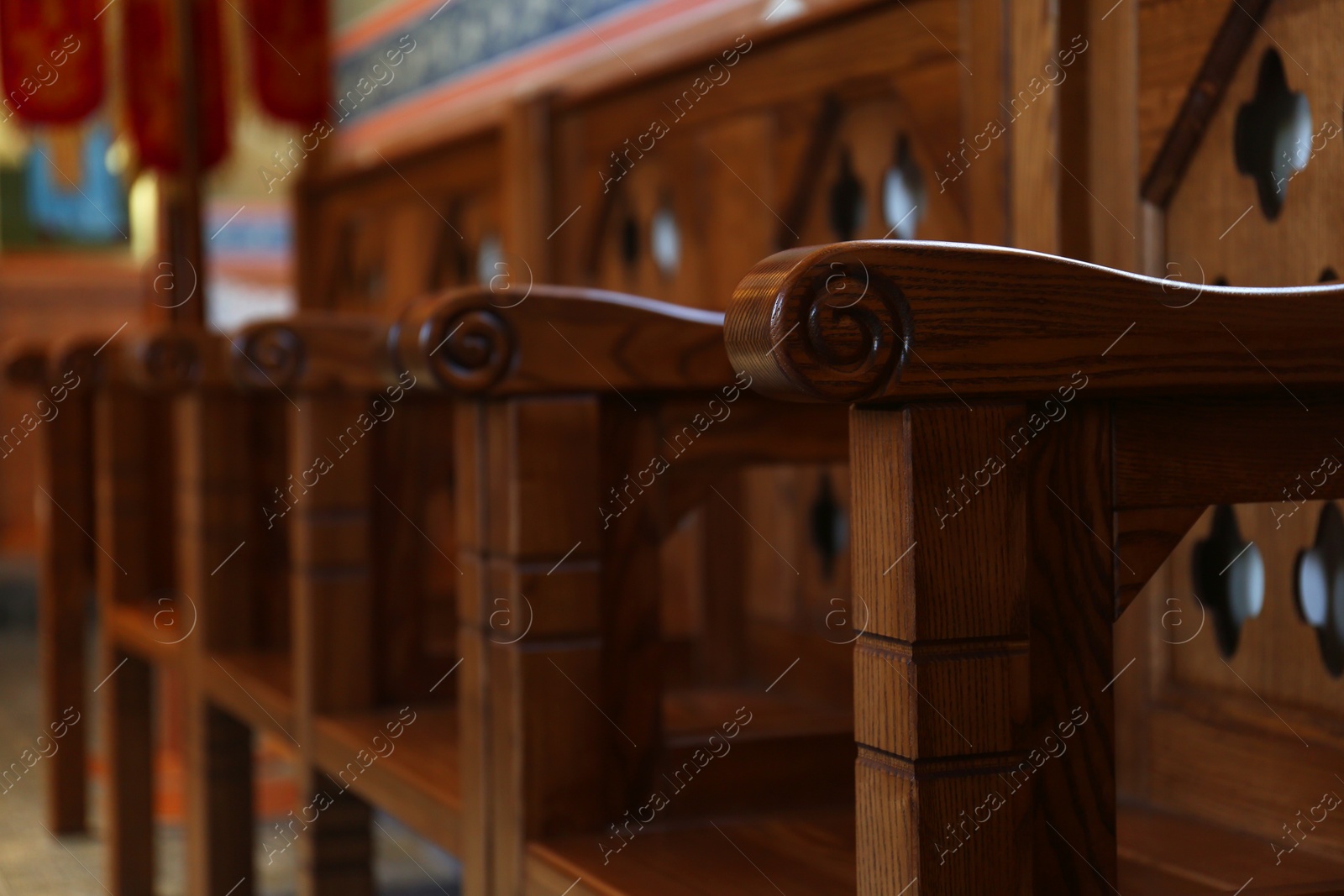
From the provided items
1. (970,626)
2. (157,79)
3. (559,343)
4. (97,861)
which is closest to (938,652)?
(970,626)

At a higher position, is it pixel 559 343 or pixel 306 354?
pixel 306 354

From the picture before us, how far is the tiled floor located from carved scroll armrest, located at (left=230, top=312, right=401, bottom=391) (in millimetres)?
904

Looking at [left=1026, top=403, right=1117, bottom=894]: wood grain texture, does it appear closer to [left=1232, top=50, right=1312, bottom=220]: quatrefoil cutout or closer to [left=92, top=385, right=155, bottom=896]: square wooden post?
[left=1232, top=50, right=1312, bottom=220]: quatrefoil cutout

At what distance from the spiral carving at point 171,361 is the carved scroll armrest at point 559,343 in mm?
920

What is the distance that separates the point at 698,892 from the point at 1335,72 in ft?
2.61

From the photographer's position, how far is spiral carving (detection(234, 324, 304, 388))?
5.27ft

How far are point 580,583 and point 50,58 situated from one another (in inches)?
99.9

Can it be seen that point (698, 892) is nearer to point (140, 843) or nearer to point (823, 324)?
point (823, 324)

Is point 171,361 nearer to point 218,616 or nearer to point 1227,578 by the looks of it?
point 218,616

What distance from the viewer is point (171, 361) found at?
1943mm

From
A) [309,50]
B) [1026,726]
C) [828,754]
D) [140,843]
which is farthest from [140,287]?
[1026,726]

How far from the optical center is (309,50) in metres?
3.42

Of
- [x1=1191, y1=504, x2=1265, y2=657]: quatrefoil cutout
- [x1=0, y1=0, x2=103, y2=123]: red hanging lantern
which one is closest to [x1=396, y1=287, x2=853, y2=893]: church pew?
[x1=1191, y1=504, x2=1265, y2=657]: quatrefoil cutout

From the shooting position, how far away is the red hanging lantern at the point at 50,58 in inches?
123
